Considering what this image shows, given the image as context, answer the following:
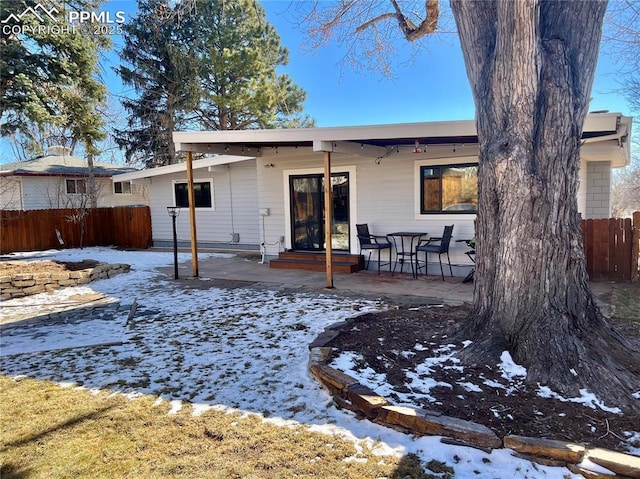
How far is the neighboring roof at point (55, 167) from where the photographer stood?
16188 mm

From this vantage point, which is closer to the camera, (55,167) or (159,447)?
(159,447)

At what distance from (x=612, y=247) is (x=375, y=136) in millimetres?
4321

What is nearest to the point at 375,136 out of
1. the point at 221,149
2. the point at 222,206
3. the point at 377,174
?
the point at 377,174

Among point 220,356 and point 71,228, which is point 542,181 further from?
point 71,228

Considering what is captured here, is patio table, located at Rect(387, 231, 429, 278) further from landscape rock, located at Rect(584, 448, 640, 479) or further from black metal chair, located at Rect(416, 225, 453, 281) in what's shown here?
landscape rock, located at Rect(584, 448, 640, 479)

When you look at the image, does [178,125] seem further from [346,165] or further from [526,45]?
[526,45]

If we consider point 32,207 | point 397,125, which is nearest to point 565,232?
point 397,125

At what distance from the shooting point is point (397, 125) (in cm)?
650

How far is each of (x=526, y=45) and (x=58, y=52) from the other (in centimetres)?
1356

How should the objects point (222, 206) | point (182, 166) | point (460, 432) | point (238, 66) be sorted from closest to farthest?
point (460, 432), point (182, 166), point (222, 206), point (238, 66)

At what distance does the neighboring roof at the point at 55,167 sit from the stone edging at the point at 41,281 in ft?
34.4

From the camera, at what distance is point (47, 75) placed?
40.0ft

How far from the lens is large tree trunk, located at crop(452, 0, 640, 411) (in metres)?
3.09
